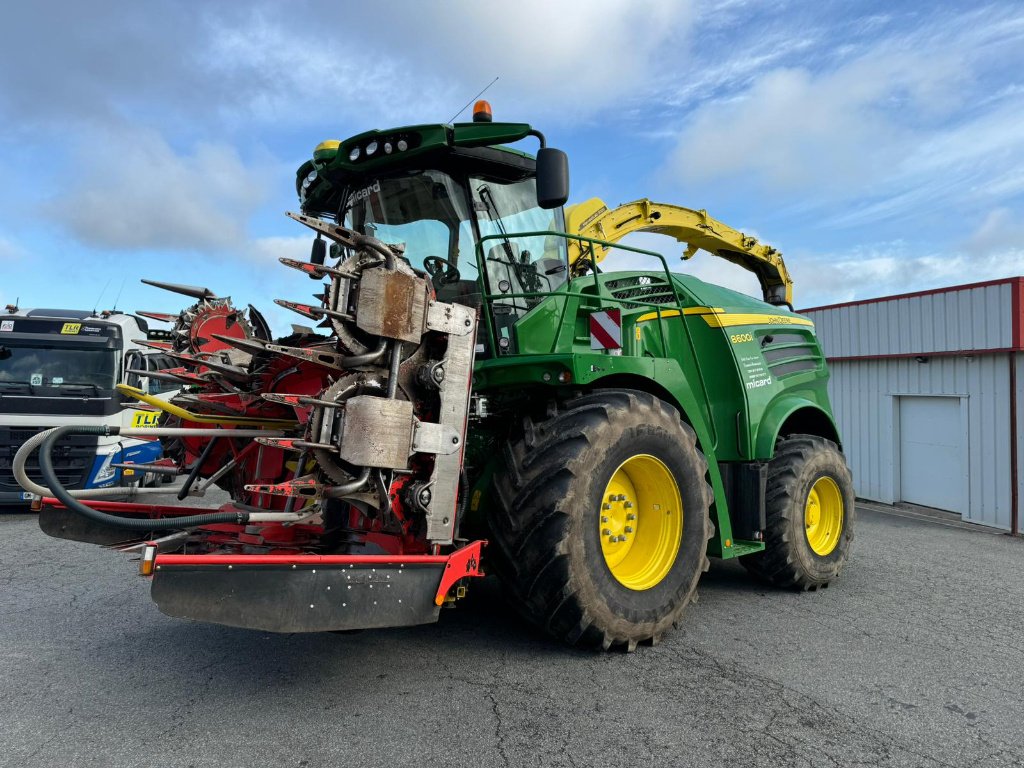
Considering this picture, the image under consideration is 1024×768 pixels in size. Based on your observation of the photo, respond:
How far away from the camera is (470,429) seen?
433 cm

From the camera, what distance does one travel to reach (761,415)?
536cm

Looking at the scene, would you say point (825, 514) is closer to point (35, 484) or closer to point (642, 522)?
point (642, 522)

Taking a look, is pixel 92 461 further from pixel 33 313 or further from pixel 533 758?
pixel 533 758

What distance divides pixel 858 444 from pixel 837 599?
7.87 meters

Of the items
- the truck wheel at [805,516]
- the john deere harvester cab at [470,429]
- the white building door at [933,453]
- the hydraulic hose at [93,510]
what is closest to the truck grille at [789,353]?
the john deere harvester cab at [470,429]

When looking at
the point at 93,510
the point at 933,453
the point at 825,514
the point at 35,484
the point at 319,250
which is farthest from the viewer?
the point at 933,453

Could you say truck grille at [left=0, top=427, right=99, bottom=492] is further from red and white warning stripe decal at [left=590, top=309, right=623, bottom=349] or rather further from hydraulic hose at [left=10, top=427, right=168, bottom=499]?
red and white warning stripe decal at [left=590, top=309, right=623, bottom=349]

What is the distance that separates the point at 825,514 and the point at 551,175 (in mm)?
3876

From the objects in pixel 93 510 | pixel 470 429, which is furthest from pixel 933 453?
pixel 93 510


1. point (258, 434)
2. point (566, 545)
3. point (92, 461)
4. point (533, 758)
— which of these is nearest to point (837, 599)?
point (566, 545)

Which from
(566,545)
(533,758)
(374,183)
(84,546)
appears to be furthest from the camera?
(84,546)

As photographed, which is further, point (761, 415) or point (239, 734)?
point (761, 415)

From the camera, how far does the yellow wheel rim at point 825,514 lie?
5863 millimetres

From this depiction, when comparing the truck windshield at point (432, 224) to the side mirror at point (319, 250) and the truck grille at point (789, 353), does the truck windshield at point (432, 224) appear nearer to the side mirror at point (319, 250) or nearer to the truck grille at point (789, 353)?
the side mirror at point (319, 250)
